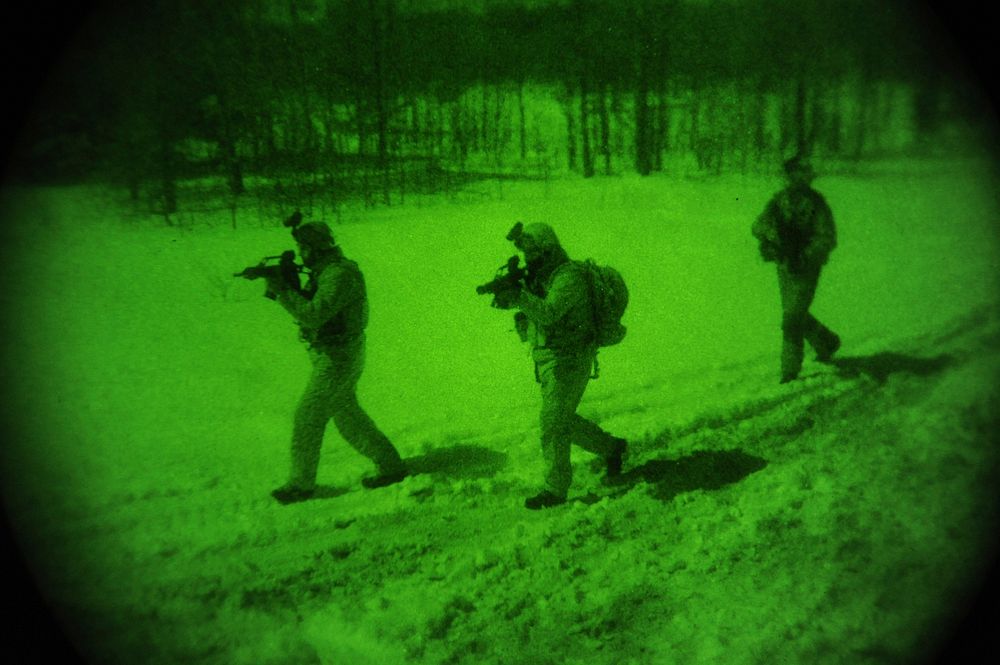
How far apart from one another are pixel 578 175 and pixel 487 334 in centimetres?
161

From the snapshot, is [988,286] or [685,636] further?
[988,286]

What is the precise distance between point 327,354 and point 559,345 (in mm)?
1487

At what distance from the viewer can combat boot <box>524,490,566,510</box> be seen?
15.3ft

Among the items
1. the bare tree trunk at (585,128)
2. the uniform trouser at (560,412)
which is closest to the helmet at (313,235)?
the uniform trouser at (560,412)

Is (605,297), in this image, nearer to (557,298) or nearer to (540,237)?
(557,298)

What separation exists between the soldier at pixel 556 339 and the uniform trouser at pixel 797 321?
7.37 feet

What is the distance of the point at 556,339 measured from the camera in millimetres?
4348

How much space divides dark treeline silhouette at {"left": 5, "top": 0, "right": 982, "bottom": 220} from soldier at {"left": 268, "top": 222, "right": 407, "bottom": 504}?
1720mm

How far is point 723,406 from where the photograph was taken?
5848 millimetres

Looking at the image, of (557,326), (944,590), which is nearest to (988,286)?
(944,590)

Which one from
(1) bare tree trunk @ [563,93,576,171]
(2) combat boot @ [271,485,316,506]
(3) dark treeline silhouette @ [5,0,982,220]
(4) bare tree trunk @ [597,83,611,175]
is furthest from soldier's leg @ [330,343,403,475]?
(4) bare tree trunk @ [597,83,611,175]

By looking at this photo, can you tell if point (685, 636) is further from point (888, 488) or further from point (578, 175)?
point (578, 175)

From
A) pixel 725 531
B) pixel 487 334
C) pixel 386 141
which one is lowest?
pixel 725 531

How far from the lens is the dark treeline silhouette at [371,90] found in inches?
228
